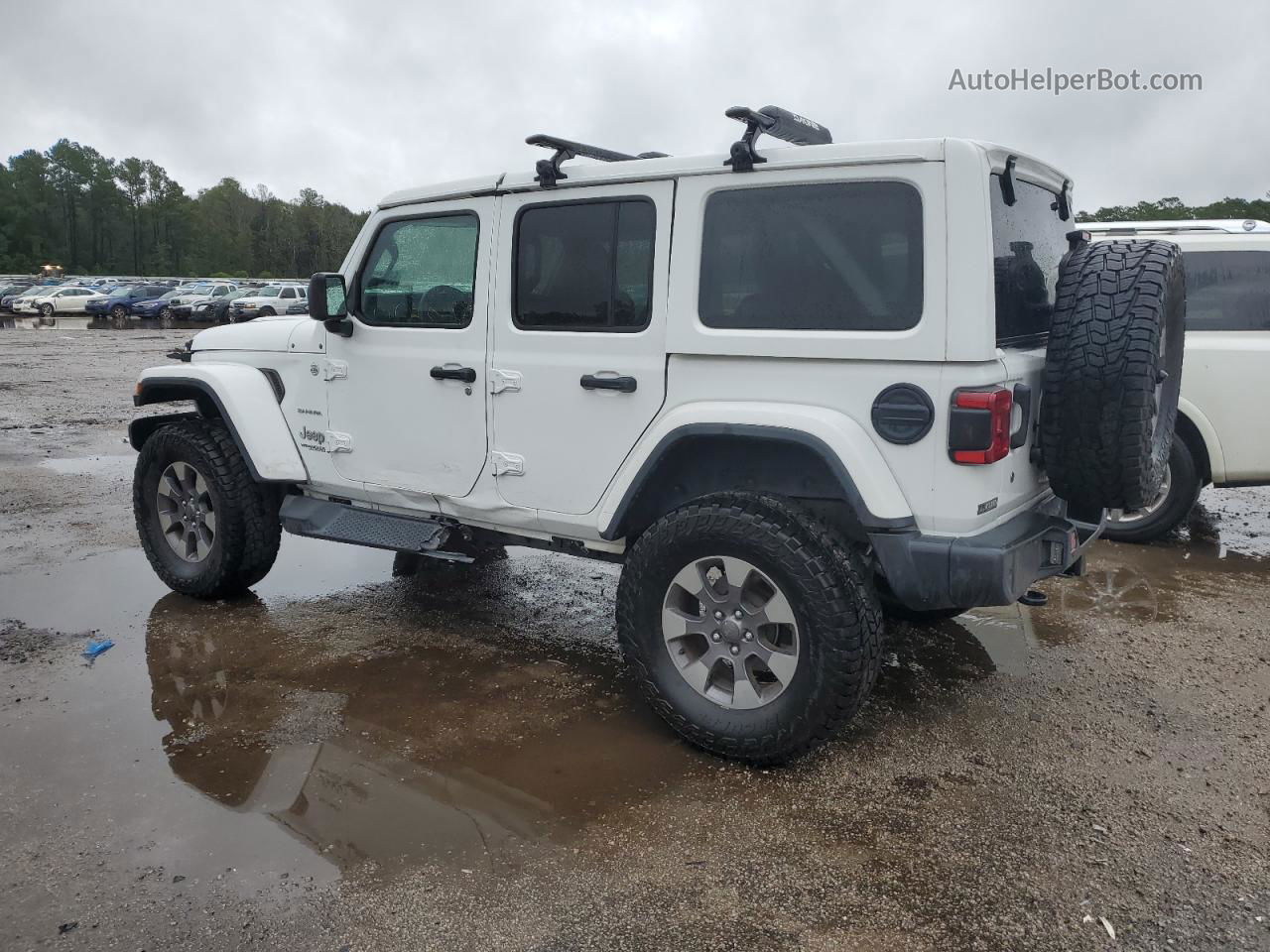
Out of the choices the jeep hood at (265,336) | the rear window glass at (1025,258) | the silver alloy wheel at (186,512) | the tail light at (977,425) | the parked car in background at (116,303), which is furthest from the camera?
the parked car in background at (116,303)

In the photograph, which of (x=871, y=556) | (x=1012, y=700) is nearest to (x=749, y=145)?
(x=871, y=556)

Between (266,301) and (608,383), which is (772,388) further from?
(266,301)

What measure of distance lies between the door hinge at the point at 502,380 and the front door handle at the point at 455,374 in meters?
0.10

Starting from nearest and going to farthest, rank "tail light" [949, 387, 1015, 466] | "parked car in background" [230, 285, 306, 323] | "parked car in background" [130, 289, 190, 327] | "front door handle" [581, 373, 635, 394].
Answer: "tail light" [949, 387, 1015, 466], "front door handle" [581, 373, 635, 394], "parked car in background" [230, 285, 306, 323], "parked car in background" [130, 289, 190, 327]

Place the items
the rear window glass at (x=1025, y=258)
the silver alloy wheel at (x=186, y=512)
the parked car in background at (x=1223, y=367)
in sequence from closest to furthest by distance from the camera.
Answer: the rear window glass at (x=1025, y=258)
the silver alloy wheel at (x=186, y=512)
the parked car in background at (x=1223, y=367)

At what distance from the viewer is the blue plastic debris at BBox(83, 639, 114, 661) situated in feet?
15.0

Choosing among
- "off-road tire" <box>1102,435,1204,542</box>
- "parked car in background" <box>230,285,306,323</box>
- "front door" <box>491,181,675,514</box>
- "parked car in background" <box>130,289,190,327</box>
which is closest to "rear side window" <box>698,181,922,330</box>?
"front door" <box>491,181,675,514</box>

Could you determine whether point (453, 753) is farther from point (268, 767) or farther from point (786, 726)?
point (786, 726)

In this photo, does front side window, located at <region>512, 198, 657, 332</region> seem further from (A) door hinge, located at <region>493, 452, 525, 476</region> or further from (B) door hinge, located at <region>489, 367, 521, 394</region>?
(A) door hinge, located at <region>493, 452, 525, 476</region>

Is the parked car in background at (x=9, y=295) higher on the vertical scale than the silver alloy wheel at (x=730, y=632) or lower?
higher

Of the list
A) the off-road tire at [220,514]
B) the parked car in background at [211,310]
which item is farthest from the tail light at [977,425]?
the parked car in background at [211,310]

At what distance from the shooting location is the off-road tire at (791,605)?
328 centimetres

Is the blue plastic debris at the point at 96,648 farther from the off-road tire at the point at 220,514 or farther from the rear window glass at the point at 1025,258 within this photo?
the rear window glass at the point at 1025,258

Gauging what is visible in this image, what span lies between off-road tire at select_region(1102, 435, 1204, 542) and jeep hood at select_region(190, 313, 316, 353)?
490cm
